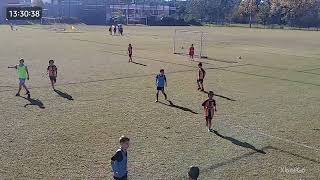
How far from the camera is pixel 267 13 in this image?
11956 centimetres

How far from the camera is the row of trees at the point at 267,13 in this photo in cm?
11550

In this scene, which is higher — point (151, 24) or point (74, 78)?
point (151, 24)

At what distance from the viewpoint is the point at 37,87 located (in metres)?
20.0

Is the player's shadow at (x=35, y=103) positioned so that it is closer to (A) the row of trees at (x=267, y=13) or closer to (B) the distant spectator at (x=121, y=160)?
(B) the distant spectator at (x=121, y=160)

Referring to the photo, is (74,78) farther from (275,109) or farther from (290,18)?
(290,18)

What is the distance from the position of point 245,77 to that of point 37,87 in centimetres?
1212

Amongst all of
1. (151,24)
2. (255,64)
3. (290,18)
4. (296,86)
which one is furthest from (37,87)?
(290,18)
